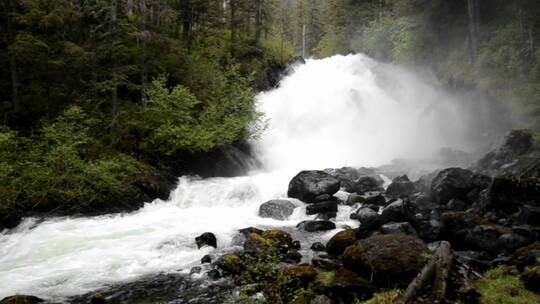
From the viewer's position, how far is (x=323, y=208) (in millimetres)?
16906

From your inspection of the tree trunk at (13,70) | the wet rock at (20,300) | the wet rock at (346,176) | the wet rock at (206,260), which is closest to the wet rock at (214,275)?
the wet rock at (206,260)

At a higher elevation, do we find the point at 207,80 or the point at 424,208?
the point at 207,80

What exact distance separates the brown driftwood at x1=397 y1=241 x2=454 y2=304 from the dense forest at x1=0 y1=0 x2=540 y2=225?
14.1 metres

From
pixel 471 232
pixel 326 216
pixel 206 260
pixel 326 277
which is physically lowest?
pixel 326 216

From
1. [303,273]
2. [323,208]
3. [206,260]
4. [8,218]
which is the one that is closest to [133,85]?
[8,218]

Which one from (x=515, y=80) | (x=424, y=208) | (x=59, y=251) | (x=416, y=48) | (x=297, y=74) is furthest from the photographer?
(x=297, y=74)

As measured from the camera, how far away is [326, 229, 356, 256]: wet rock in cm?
1170

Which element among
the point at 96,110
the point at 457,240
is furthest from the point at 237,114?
the point at 457,240

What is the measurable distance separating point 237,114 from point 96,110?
8.76m

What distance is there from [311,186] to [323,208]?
188cm

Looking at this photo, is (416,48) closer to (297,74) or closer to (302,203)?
(297,74)

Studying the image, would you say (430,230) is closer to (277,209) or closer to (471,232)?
(471,232)

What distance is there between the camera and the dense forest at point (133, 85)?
15.9m

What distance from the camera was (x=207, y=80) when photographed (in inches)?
1021
